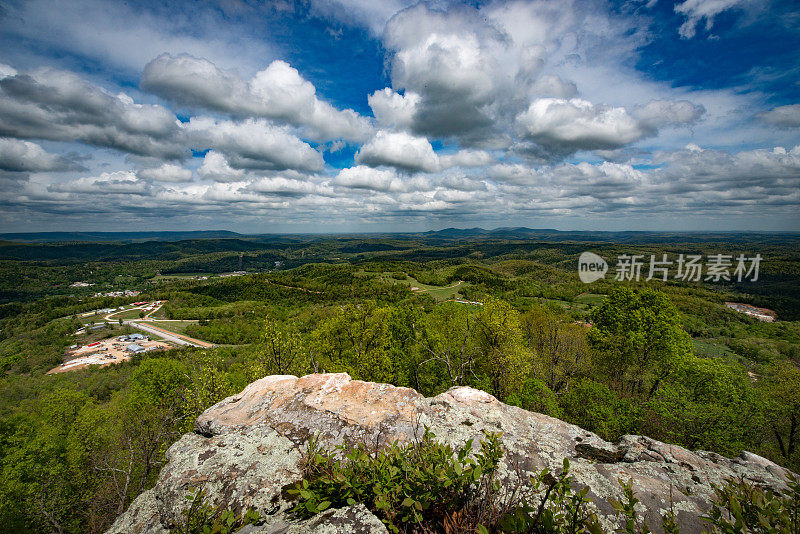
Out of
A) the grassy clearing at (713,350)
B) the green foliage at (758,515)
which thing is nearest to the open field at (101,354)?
the green foliage at (758,515)

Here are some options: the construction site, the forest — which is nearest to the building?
the forest

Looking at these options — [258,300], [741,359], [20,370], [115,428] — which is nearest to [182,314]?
[258,300]

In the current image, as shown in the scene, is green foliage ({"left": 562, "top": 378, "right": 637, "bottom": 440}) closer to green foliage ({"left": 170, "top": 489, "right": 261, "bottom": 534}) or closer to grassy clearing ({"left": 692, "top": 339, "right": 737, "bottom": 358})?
green foliage ({"left": 170, "top": 489, "right": 261, "bottom": 534})

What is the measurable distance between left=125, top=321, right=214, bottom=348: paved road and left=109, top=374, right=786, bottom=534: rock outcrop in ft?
329

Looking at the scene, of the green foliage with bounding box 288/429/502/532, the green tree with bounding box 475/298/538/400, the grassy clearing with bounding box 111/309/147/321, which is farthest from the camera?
the grassy clearing with bounding box 111/309/147/321

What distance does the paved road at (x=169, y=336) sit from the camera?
3716 inches

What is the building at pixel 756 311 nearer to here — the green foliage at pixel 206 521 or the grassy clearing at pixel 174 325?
the green foliage at pixel 206 521

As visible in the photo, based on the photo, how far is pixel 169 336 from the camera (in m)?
103

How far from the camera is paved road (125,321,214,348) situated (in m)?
94.4

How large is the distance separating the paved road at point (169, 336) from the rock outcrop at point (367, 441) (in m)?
100

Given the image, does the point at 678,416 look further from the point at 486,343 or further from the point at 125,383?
the point at 125,383

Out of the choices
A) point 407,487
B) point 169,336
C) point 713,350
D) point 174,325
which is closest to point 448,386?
point 407,487

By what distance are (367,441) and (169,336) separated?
418 feet

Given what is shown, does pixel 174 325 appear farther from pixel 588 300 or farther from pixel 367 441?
pixel 588 300
